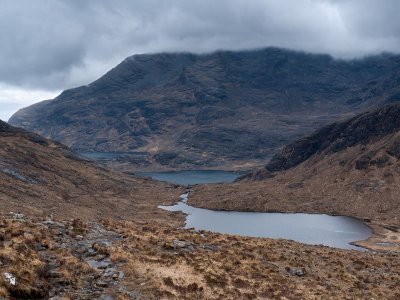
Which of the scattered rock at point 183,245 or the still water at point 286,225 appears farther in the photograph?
the still water at point 286,225

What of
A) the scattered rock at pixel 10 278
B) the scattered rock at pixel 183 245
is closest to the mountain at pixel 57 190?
the scattered rock at pixel 183 245

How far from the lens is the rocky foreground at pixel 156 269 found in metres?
25.7

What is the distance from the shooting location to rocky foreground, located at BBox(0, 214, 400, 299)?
2567 cm

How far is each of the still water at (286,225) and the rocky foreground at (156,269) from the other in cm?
7152

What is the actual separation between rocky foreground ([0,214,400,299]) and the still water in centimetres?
7152

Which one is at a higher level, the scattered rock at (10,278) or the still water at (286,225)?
the scattered rock at (10,278)

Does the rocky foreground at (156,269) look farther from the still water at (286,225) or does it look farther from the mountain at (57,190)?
the still water at (286,225)

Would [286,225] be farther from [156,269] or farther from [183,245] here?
[156,269]

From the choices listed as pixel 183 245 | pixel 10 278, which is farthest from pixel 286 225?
pixel 10 278

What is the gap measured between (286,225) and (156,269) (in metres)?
117

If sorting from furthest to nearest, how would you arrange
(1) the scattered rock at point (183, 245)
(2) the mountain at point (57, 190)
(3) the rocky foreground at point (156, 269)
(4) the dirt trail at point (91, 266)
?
(2) the mountain at point (57, 190), (1) the scattered rock at point (183, 245), (3) the rocky foreground at point (156, 269), (4) the dirt trail at point (91, 266)

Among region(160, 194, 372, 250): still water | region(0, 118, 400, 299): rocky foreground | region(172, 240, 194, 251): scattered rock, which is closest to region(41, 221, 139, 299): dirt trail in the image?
region(0, 118, 400, 299): rocky foreground

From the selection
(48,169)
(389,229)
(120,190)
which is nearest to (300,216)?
(389,229)

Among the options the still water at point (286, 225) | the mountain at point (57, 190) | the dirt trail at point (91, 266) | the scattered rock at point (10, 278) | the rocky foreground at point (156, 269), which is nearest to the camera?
the scattered rock at point (10, 278)
